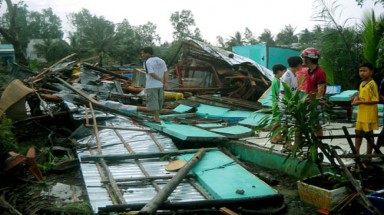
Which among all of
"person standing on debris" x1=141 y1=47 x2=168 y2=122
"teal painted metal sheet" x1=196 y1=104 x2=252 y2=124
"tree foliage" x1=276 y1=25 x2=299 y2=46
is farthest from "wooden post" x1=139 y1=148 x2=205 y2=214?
"tree foliage" x1=276 y1=25 x2=299 y2=46

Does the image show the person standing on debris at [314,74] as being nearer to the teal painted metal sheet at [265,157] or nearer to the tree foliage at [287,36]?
the teal painted metal sheet at [265,157]

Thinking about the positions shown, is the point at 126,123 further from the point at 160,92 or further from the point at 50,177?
the point at 50,177

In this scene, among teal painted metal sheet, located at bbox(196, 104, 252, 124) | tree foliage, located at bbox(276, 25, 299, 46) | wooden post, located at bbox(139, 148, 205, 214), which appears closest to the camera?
wooden post, located at bbox(139, 148, 205, 214)

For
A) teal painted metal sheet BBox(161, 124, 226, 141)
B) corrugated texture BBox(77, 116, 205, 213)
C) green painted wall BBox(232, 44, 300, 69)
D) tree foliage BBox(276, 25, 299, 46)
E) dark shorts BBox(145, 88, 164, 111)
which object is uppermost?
tree foliage BBox(276, 25, 299, 46)

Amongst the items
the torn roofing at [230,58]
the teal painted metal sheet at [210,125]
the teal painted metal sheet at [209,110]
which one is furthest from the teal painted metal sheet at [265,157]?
the torn roofing at [230,58]

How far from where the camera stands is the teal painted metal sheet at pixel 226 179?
4.30m

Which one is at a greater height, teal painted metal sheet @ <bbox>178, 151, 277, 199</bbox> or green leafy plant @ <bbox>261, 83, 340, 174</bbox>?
green leafy plant @ <bbox>261, 83, 340, 174</bbox>

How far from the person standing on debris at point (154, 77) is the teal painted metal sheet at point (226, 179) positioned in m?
2.72

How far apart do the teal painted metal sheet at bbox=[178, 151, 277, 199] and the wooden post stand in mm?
102

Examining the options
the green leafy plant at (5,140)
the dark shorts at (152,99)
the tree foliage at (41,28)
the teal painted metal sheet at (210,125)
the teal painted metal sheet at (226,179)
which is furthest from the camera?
the tree foliage at (41,28)

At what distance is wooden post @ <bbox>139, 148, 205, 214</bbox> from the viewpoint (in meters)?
3.57

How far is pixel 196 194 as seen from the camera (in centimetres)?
443

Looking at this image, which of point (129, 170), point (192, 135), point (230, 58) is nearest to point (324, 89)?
point (192, 135)

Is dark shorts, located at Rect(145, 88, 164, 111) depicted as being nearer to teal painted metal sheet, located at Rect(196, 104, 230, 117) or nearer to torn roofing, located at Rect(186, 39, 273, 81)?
teal painted metal sheet, located at Rect(196, 104, 230, 117)
